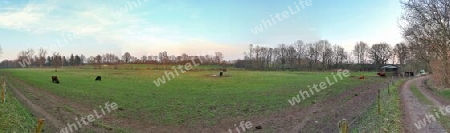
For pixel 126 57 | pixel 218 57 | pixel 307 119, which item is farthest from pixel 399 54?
pixel 126 57

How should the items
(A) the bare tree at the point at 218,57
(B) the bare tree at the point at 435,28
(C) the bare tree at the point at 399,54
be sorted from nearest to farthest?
(B) the bare tree at the point at 435,28, (C) the bare tree at the point at 399,54, (A) the bare tree at the point at 218,57

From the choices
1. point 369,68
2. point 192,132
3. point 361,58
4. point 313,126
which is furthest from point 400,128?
point 361,58

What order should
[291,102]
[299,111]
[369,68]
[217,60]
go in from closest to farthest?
[299,111] → [291,102] → [369,68] → [217,60]

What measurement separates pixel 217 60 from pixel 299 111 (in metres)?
142

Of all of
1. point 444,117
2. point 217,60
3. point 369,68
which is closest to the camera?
point 444,117

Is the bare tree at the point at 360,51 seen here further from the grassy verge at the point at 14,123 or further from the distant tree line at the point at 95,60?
the grassy verge at the point at 14,123

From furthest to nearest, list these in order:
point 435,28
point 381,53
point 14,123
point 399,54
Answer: point 381,53 → point 399,54 → point 435,28 → point 14,123

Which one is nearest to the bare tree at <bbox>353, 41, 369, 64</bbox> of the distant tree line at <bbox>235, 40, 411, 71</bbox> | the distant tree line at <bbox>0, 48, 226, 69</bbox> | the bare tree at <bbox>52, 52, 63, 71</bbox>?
the distant tree line at <bbox>235, 40, 411, 71</bbox>

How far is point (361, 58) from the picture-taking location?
5531 inches

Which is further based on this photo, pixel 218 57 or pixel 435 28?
pixel 218 57

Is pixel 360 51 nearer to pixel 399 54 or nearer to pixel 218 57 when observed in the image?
pixel 399 54

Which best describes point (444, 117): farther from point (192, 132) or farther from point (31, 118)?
point (31, 118)

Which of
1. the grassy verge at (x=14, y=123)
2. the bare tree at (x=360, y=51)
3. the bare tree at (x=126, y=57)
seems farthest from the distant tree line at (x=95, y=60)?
the grassy verge at (x=14, y=123)

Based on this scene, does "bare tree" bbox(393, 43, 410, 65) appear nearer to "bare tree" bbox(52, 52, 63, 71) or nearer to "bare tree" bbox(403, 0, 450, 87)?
"bare tree" bbox(403, 0, 450, 87)
